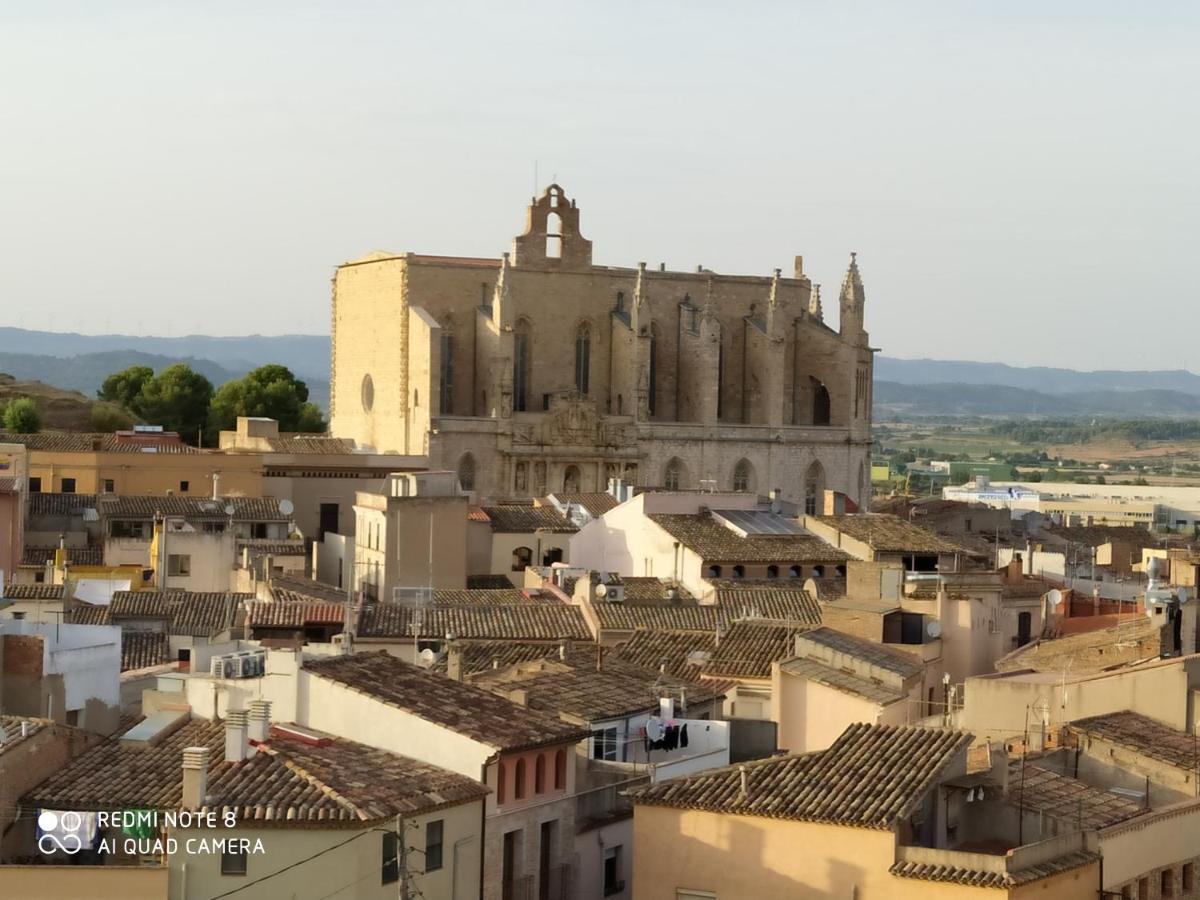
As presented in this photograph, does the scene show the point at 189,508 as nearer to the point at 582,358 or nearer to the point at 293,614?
the point at 293,614

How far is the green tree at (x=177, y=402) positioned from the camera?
91312 millimetres

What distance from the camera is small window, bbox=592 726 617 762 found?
24.0 m

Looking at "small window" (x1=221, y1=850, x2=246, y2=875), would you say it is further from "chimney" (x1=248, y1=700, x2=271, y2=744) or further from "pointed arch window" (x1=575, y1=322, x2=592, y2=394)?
"pointed arch window" (x1=575, y1=322, x2=592, y2=394)

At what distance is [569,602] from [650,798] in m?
18.9

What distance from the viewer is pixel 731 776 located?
67.9ft

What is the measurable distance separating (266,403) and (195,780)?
73405mm

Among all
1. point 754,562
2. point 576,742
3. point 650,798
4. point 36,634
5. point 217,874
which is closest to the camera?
point 217,874

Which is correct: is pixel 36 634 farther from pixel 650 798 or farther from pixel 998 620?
pixel 998 620

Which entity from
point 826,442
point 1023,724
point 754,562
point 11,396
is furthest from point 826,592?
point 11,396

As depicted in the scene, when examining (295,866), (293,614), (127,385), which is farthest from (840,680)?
(127,385)

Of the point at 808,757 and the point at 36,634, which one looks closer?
the point at 808,757

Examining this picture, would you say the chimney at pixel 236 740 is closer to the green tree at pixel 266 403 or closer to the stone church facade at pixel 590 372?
the stone church facade at pixel 590 372

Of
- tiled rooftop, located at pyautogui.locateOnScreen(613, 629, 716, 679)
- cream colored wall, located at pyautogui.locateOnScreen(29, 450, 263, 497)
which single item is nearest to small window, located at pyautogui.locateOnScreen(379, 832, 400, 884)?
tiled rooftop, located at pyautogui.locateOnScreen(613, 629, 716, 679)

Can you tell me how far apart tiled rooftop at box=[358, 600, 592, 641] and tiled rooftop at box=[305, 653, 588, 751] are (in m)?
10.5
